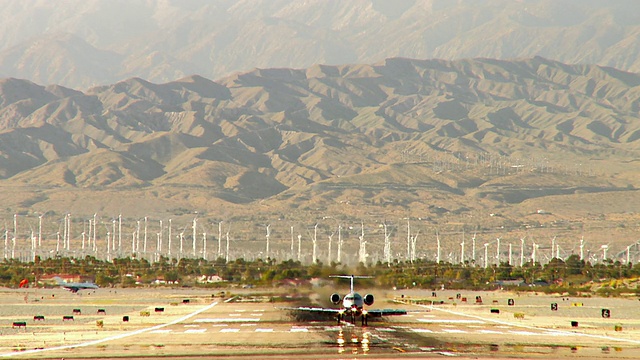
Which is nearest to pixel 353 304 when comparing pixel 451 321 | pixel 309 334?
pixel 309 334

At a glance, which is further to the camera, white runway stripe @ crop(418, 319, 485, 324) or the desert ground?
white runway stripe @ crop(418, 319, 485, 324)

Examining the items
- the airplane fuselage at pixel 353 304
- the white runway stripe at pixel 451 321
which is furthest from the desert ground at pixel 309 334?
the airplane fuselage at pixel 353 304

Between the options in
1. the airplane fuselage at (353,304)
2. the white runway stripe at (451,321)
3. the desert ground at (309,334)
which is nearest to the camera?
the desert ground at (309,334)

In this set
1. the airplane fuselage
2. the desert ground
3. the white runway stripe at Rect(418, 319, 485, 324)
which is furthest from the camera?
the white runway stripe at Rect(418, 319, 485, 324)

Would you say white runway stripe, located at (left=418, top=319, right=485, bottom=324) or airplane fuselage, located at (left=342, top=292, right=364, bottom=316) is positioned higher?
airplane fuselage, located at (left=342, top=292, right=364, bottom=316)

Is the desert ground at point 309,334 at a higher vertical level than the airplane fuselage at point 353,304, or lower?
lower

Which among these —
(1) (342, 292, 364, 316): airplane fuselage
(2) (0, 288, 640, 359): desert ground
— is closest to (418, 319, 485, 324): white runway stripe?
(2) (0, 288, 640, 359): desert ground

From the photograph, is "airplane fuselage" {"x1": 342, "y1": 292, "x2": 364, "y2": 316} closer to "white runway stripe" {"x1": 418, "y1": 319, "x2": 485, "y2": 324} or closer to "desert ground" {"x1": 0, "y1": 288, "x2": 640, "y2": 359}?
"desert ground" {"x1": 0, "y1": 288, "x2": 640, "y2": 359}

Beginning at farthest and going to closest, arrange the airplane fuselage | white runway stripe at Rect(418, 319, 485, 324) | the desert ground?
white runway stripe at Rect(418, 319, 485, 324) < the airplane fuselage < the desert ground

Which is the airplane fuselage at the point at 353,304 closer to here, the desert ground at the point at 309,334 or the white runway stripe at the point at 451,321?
the desert ground at the point at 309,334
